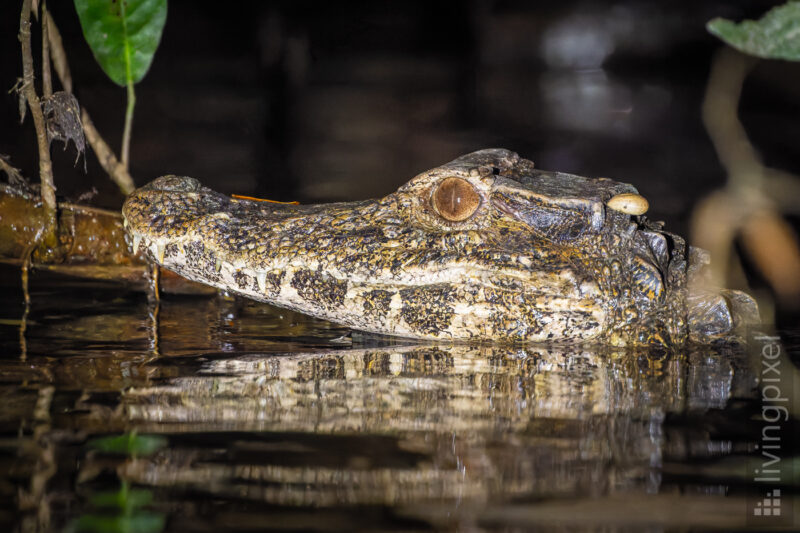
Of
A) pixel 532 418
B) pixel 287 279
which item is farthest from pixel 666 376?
pixel 287 279

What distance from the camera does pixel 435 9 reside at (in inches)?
535

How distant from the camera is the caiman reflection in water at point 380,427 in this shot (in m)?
1.90

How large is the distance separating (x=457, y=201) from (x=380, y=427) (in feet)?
4.87

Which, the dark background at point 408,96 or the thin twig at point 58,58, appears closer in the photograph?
the thin twig at point 58,58

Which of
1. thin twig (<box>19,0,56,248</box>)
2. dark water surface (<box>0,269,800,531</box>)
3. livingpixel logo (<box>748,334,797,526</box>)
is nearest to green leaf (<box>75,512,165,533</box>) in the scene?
dark water surface (<box>0,269,800,531</box>)

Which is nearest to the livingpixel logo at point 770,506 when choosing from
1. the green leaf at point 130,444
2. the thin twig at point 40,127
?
the green leaf at point 130,444

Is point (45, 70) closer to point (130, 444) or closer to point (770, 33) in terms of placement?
→ point (130, 444)

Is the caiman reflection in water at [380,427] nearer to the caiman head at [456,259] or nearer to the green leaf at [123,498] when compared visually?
the green leaf at [123,498]

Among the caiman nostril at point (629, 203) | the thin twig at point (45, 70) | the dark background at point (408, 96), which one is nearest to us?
the caiman nostril at point (629, 203)

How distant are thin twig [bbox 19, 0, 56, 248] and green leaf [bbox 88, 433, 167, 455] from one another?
10.3ft

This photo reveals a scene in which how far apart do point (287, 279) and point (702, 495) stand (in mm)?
2166

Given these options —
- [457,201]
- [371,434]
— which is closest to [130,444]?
[371,434]

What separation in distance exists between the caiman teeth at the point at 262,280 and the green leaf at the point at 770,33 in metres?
2.41

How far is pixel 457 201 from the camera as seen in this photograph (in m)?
3.60
